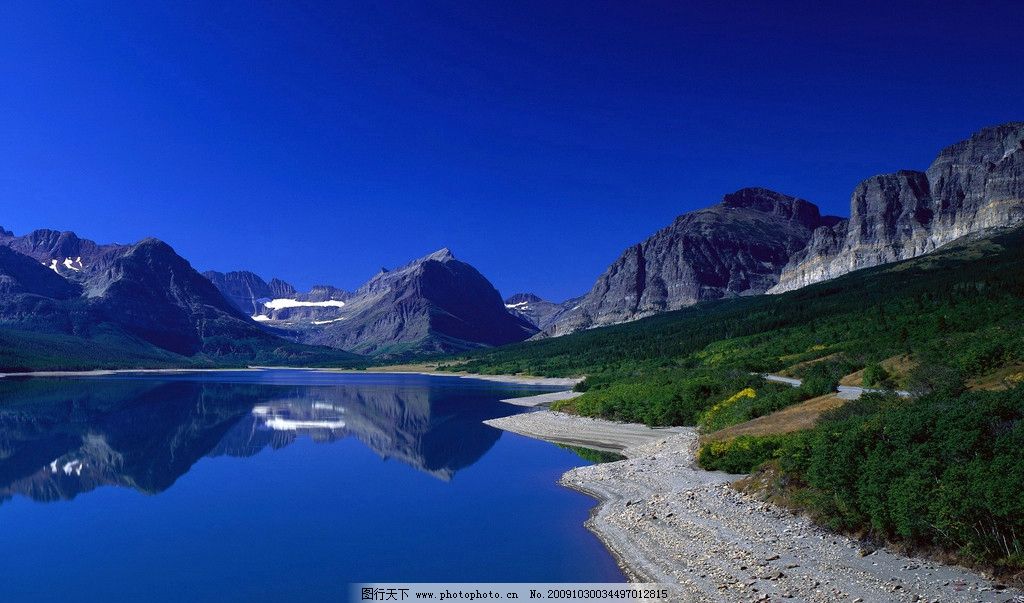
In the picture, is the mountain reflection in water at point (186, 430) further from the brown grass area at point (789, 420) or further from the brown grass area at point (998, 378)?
the brown grass area at point (998, 378)

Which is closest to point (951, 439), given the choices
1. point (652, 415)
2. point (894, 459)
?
point (894, 459)

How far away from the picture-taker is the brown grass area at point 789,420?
36.2m

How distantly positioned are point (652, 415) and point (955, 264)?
17466 centimetres

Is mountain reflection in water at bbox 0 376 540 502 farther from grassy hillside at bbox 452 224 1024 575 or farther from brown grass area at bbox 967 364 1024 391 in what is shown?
brown grass area at bbox 967 364 1024 391

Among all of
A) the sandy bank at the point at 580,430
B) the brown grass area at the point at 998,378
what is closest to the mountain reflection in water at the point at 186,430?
the sandy bank at the point at 580,430

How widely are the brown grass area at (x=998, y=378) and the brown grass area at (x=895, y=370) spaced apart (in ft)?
18.2

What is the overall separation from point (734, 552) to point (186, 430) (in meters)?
75.2

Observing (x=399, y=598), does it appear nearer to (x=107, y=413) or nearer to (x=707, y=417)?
(x=707, y=417)

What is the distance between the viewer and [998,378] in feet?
107

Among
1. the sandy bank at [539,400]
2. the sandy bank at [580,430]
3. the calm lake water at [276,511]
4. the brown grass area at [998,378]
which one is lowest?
the calm lake water at [276,511]

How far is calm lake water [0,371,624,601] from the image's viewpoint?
25.5m

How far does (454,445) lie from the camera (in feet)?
216

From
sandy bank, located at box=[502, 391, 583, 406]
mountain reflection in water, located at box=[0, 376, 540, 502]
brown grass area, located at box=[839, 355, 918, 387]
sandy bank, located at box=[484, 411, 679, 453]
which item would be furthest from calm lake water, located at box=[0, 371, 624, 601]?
sandy bank, located at box=[502, 391, 583, 406]

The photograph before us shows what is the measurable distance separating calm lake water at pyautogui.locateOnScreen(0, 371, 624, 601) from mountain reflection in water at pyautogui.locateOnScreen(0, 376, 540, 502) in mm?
358
